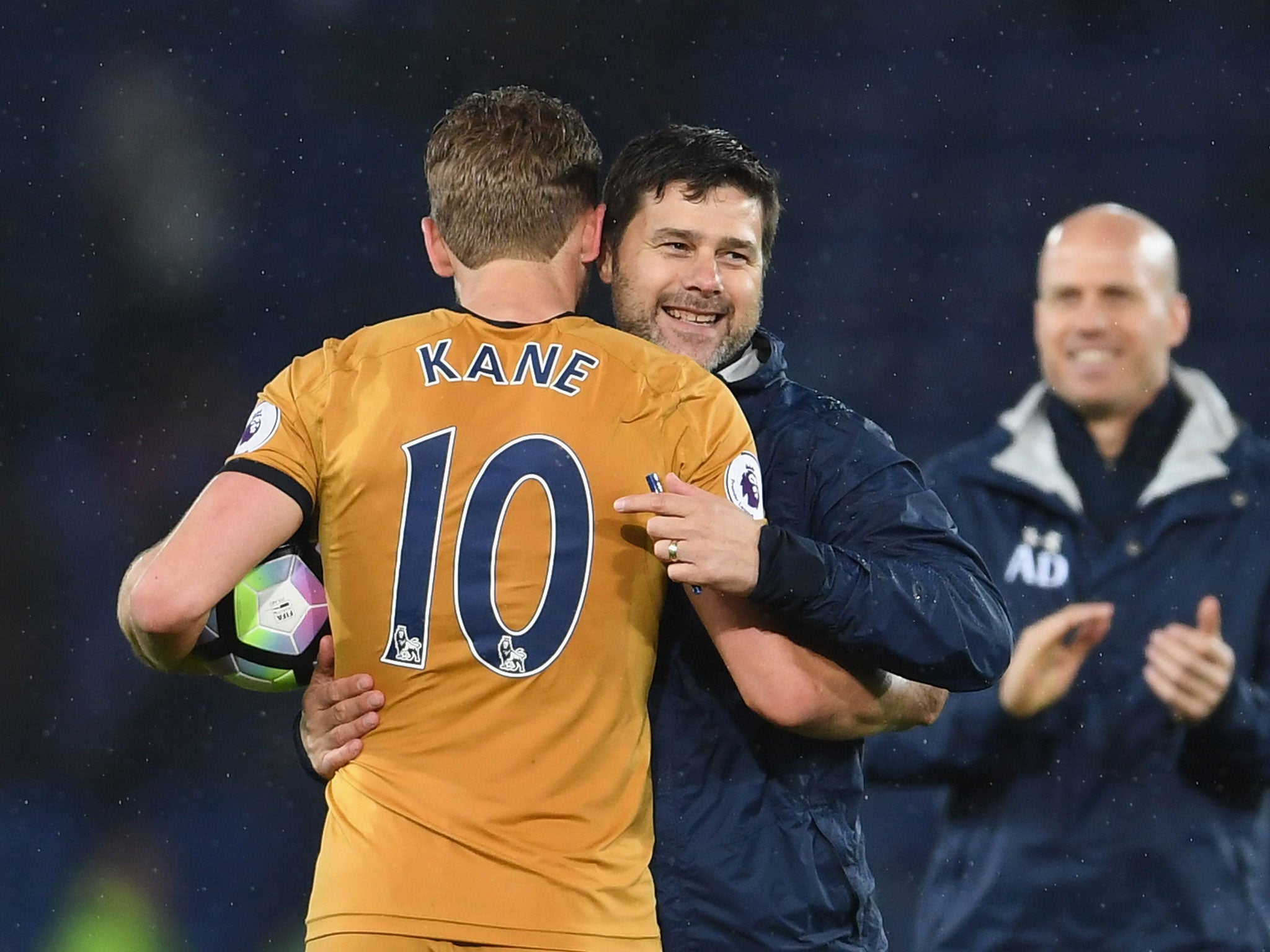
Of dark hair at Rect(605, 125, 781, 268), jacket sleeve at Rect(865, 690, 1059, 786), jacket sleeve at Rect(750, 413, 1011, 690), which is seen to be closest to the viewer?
jacket sleeve at Rect(750, 413, 1011, 690)

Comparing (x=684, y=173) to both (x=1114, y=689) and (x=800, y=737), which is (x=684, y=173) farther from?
(x=1114, y=689)

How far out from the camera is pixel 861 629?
179 centimetres

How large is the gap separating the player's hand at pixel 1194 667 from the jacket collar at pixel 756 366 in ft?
6.84

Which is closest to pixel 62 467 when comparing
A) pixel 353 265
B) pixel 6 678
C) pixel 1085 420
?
pixel 6 678

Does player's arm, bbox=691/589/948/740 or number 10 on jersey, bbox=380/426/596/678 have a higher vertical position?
number 10 on jersey, bbox=380/426/596/678

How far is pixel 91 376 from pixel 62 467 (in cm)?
30

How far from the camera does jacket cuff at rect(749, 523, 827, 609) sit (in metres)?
1.71

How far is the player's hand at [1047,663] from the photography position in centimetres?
413

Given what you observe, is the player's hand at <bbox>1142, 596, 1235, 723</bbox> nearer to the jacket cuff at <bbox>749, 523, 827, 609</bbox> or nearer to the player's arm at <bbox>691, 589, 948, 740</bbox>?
the player's arm at <bbox>691, 589, 948, 740</bbox>

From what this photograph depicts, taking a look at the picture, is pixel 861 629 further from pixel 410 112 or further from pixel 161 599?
pixel 410 112

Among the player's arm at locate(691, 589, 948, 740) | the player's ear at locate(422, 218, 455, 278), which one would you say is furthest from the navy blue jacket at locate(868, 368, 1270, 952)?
the player's ear at locate(422, 218, 455, 278)

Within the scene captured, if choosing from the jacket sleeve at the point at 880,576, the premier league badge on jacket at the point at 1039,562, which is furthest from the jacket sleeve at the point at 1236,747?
the jacket sleeve at the point at 880,576

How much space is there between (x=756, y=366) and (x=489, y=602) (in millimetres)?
748

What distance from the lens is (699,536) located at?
5.44 ft
